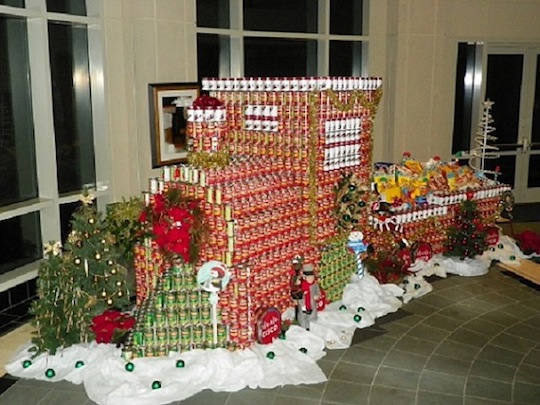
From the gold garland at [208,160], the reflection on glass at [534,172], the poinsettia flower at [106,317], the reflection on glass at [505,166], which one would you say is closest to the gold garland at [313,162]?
the gold garland at [208,160]

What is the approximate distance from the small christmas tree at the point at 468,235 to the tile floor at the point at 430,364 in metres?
1.02

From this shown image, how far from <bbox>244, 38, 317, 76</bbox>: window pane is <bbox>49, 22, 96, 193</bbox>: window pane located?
2.89 metres

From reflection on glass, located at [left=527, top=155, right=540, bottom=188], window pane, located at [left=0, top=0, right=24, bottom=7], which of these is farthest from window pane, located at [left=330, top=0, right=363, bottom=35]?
window pane, located at [left=0, top=0, right=24, bottom=7]

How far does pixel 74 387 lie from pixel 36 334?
2.49 feet

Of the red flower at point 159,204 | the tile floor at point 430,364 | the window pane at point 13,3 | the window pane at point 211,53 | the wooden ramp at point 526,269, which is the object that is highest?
the window pane at point 13,3

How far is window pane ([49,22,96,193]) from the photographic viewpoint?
24.8ft

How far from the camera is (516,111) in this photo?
11945 millimetres

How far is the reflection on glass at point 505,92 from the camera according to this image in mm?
11703

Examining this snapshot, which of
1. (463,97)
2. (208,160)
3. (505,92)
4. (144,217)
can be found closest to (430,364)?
(208,160)

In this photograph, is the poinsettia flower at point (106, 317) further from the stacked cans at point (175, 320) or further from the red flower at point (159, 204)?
the red flower at point (159, 204)

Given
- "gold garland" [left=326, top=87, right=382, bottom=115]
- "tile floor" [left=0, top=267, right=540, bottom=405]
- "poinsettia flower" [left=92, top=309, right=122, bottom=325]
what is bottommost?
"tile floor" [left=0, top=267, right=540, bottom=405]

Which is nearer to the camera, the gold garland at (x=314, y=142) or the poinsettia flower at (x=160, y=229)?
the poinsettia flower at (x=160, y=229)

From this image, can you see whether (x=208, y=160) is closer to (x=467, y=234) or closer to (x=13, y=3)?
(x=13, y=3)

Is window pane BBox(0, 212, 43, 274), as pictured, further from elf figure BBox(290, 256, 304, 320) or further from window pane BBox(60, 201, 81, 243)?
elf figure BBox(290, 256, 304, 320)
